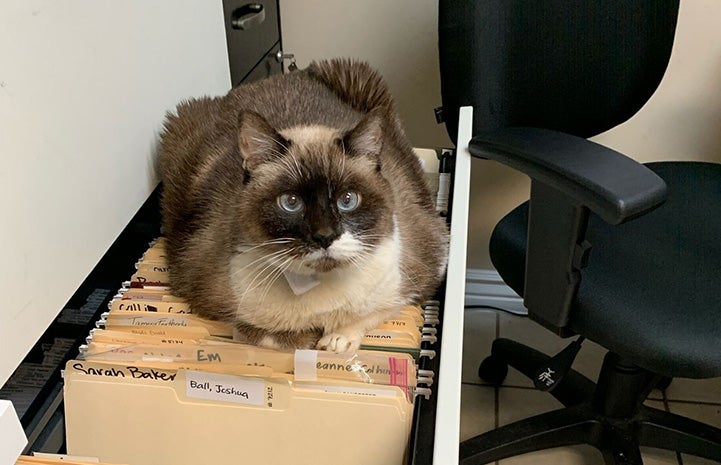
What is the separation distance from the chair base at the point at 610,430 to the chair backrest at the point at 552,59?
1.72ft

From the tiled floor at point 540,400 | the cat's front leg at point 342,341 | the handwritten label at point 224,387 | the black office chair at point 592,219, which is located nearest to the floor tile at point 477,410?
the tiled floor at point 540,400

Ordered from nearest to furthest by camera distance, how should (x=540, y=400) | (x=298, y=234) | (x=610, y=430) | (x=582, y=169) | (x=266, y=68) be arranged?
(x=298, y=234) < (x=582, y=169) < (x=610, y=430) < (x=266, y=68) < (x=540, y=400)

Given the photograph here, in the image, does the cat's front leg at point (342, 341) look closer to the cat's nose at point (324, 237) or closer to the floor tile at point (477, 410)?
the cat's nose at point (324, 237)

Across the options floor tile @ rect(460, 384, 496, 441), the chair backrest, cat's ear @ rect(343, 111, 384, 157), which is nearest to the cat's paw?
cat's ear @ rect(343, 111, 384, 157)

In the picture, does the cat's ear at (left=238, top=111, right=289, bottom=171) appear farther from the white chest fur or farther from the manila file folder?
the manila file folder

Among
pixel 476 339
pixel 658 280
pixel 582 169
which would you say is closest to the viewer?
pixel 582 169

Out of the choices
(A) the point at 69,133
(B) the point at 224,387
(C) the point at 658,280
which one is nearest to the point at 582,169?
(C) the point at 658,280

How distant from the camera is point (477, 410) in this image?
1.60 metres

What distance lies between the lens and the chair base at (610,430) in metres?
1.35

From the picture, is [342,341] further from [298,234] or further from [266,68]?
[266,68]

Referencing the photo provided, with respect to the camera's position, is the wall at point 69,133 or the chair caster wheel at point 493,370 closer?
the wall at point 69,133

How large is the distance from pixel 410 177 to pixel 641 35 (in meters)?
0.58

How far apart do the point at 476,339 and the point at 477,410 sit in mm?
256

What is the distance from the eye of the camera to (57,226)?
0.71 metres
